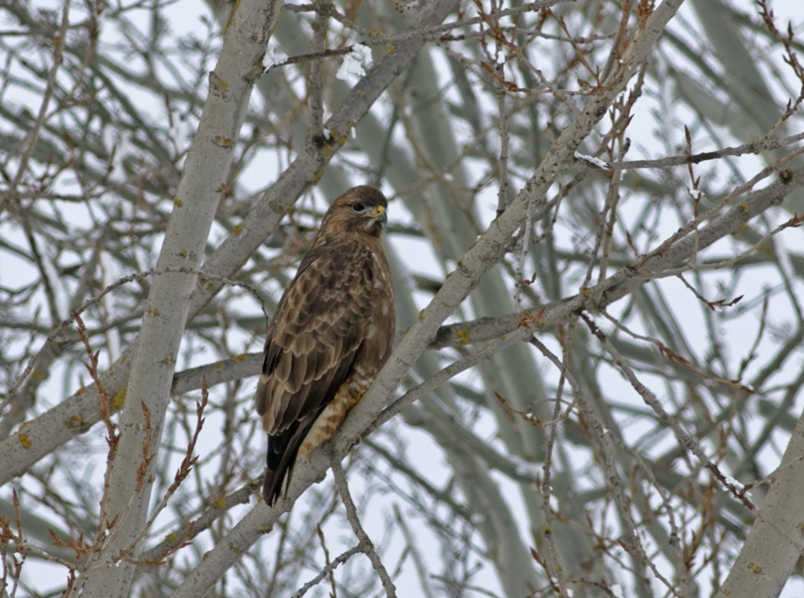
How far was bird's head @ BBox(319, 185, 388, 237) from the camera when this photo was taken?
498 centimetres

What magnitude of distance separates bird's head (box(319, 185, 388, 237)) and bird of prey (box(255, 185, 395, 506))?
39 centimetres

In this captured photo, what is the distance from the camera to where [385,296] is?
14.3 feet

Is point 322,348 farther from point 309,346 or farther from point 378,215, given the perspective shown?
point 378,215

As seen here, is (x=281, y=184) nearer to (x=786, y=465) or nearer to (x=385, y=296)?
(x=385, y=296)

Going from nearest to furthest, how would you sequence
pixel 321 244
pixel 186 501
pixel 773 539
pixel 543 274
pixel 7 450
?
pixel 773 539
pixel 7 450
pixel 321 244
pixel 543 274
pixel 186 501

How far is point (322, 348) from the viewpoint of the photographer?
4164 mm

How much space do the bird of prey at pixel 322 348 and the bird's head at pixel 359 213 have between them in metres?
0.39

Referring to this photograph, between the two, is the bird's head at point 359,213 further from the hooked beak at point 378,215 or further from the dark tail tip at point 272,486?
the dark tail tip at point 272,486

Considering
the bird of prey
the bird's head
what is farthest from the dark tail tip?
the bird's head

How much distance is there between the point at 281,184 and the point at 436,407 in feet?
8.63

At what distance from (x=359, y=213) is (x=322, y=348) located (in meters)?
1.07

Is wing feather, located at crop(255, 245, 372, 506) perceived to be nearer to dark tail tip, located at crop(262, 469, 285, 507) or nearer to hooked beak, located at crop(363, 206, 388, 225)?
dark tail tip, located at crop(262, 469, 285, 507)

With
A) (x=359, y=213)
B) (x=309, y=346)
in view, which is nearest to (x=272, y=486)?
(x=309, y=346)

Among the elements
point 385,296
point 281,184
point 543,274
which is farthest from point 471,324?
point 543,274
